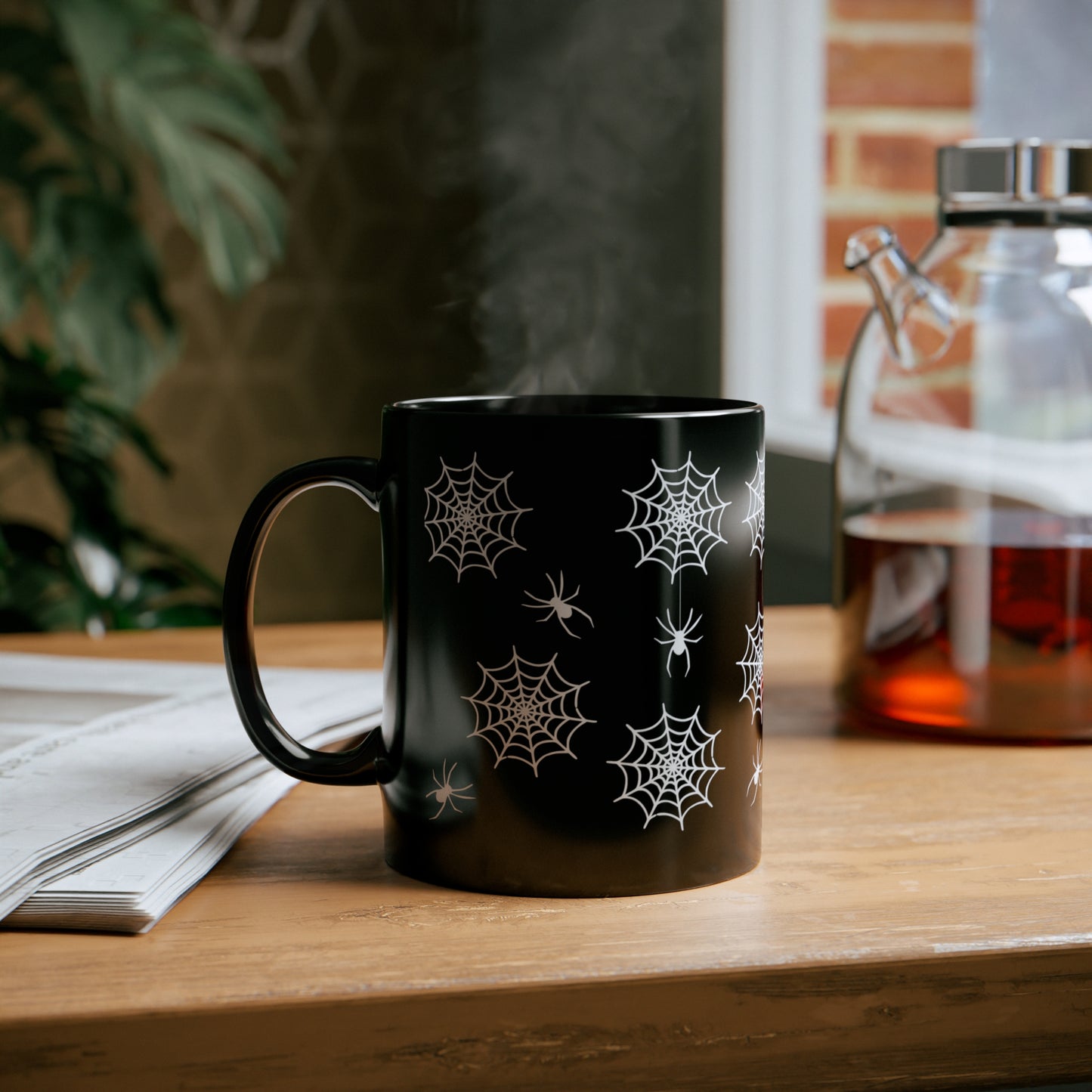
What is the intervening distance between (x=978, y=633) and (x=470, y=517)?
28 centimetres

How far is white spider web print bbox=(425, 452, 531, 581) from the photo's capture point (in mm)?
385

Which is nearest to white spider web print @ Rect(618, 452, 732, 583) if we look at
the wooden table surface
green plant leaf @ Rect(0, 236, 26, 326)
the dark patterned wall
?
the wooden table surface

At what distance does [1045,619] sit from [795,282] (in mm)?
1087

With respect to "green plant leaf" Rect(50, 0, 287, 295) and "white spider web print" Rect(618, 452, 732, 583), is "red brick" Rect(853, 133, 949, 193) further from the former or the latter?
"white spider web print" Rect(618, 452, 732, 583)

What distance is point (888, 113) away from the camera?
152cm

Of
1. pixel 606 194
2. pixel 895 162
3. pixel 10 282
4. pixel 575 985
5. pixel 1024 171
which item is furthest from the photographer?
pixel 606 194

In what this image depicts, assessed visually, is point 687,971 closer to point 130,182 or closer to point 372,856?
point 372,856

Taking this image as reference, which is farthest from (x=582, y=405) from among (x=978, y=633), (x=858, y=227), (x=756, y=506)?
(x=858, y=227)

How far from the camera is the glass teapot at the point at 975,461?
0.56 meters

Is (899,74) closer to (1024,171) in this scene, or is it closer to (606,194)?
(606,194)

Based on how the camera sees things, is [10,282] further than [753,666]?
Yes

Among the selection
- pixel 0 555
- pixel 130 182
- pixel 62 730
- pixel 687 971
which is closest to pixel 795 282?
pixel 130 182

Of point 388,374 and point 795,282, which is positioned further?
point 388,374

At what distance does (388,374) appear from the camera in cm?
274
